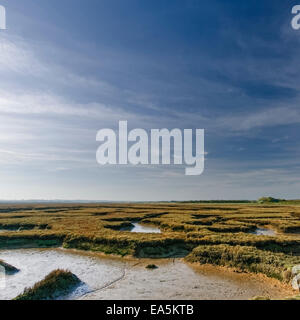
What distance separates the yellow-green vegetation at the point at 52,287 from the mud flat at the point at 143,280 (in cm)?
72

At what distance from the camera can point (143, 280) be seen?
1767 cm

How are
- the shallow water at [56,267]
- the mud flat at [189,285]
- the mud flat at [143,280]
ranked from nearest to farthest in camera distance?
the mud flat at [189,285] < the mud flat at [143,280] < the shallow water at [56,267]

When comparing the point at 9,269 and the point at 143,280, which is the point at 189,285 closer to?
the point at 143,280

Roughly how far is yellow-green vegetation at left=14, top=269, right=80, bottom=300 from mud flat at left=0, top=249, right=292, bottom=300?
72 cm

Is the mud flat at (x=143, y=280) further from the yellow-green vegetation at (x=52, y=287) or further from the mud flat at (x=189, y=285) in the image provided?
the yellow-green vegetation at (x=52, y=287)

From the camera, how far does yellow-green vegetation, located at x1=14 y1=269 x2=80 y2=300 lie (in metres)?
14.5

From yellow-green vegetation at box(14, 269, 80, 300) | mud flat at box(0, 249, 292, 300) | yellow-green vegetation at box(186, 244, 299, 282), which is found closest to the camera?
yellow-green vegetation at box(14, 269, 80, 300)

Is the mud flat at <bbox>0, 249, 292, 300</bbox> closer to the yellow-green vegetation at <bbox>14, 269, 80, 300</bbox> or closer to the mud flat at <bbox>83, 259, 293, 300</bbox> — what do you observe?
the mud flat at <bbox>83, 259, 293, 300</bbox>

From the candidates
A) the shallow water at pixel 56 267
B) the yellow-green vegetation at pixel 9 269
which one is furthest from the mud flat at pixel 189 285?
the yellow-green vegetation at pixel 9 269

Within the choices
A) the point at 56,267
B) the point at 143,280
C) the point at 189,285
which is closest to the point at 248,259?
the point at 189,285

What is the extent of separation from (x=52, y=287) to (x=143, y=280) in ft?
20.2

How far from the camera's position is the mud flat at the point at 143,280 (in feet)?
49.4

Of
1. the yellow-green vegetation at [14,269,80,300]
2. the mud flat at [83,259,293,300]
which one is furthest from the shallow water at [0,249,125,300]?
the mud flat at [83,259,293,300]
